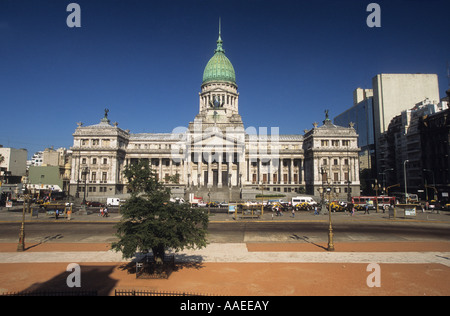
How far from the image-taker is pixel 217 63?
3701 inches

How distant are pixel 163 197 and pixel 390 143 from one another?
9453 centimetres

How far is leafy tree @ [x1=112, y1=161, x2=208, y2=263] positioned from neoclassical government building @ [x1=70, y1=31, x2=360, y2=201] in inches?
1911

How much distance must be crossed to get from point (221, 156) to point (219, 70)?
1295 inches

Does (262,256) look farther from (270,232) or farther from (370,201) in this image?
(370,201)

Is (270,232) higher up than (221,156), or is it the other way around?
(221,156)

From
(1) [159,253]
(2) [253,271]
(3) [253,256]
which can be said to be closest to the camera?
(1) [159,253]

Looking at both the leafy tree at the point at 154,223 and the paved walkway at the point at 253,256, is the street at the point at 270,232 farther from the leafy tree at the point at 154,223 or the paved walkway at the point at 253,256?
the leafy tree at the point at 154,223

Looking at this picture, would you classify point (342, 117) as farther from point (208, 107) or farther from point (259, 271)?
point (259, 271)

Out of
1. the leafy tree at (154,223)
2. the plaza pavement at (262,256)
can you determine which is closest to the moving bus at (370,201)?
the plaza pavement at (262,256)

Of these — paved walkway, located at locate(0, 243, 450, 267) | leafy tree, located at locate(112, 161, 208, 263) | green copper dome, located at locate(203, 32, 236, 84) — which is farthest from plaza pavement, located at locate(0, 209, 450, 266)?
green copper dome, located at locate(203, 32, 236, 84)

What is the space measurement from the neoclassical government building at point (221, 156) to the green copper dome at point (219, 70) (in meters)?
1.68

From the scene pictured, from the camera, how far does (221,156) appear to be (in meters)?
74.9

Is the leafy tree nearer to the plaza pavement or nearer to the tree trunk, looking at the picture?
the tree trunk

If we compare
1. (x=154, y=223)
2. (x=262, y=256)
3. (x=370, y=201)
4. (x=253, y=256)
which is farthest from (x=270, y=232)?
(x=370, y=201)
